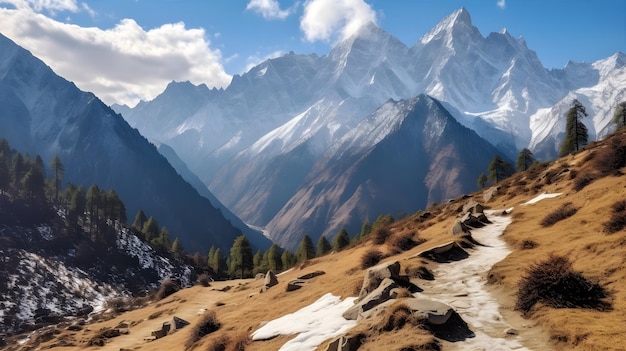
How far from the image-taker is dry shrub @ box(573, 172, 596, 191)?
3259 cm

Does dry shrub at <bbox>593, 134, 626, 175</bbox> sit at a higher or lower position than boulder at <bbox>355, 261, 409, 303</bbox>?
higher

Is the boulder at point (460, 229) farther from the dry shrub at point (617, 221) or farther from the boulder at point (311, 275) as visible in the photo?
the boulder at point (311, 275)

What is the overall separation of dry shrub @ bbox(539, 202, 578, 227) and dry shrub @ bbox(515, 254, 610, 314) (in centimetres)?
1182

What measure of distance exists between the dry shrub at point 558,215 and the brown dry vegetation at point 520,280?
0.44m

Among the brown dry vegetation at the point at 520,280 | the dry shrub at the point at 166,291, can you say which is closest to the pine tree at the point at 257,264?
the dry shrub at the point at 166,291

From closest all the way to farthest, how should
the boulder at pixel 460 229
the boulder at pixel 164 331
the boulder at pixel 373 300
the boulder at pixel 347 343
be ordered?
the boulder at pixel 347 343 → the boulder at pixel 373 300 → the boulder at pixel 460 229 → the boulder at pixel 164 331

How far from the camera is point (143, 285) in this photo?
3789 inches

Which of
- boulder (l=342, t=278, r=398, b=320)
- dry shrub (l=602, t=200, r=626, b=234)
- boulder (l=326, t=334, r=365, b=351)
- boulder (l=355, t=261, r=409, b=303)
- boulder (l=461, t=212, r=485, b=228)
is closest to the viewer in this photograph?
boulder (l=326, t=334, r=365, b=351)

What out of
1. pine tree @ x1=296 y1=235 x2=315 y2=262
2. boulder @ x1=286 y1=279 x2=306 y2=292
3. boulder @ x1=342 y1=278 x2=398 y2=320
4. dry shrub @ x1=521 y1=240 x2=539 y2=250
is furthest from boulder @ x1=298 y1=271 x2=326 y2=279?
pine tree @ x1=296 y1=235 x2=315 y2=262

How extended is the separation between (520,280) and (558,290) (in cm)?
210

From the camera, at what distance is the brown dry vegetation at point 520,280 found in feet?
42.5

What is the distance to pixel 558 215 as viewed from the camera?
26516mm

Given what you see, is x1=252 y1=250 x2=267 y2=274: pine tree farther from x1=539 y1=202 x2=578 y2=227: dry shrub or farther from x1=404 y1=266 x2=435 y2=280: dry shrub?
x1=404 y1=266 x2=435 y2=280: dry shrub

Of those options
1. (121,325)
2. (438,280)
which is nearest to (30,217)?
(121,325)
